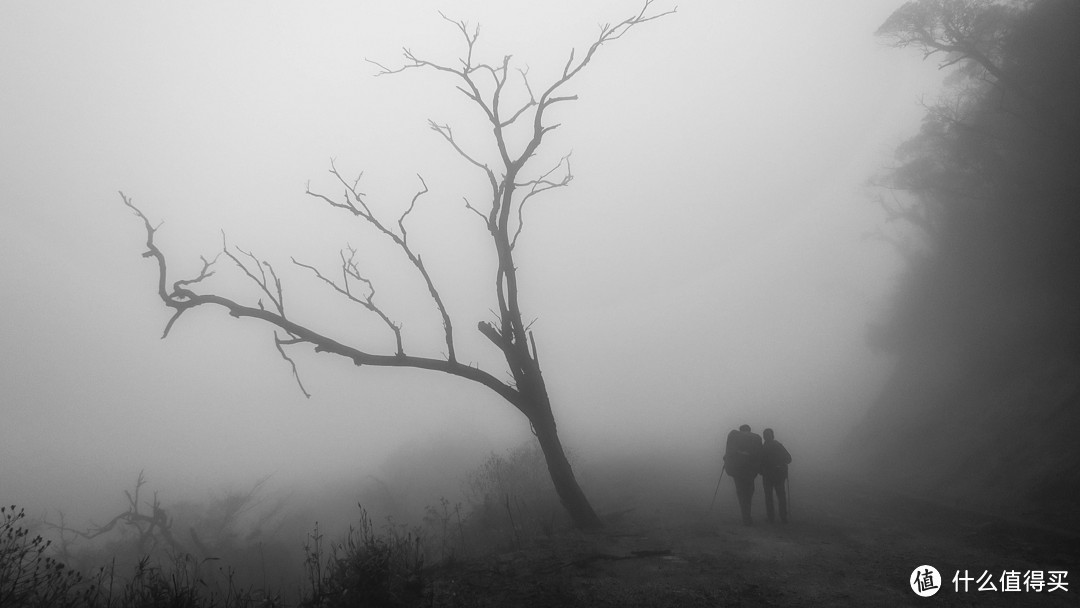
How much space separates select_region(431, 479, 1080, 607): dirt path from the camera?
5660mm

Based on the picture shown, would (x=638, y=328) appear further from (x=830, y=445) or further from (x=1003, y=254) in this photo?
(x=1003, y=254)

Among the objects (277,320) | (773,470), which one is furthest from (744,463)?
(277,320)

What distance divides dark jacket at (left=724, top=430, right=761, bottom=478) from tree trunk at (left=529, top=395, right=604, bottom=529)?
179 inches

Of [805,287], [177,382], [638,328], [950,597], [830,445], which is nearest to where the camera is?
[950,597]

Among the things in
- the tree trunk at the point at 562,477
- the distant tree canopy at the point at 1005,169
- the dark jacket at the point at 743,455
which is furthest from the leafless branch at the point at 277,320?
the distant tree canopy at the point at 1005,169

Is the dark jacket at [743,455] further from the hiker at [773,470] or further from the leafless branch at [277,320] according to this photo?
the leafless branch at [277,320]

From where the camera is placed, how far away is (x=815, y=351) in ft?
309

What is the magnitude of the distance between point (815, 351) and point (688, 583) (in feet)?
342

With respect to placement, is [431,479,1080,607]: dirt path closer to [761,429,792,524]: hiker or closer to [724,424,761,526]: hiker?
[761,429,792,524]: hiker

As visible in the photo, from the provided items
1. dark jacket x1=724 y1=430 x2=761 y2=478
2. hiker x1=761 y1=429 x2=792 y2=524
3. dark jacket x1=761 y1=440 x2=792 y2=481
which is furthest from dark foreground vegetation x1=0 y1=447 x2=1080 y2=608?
dark jacket x1=724 y1=430 x2=761 y2=478

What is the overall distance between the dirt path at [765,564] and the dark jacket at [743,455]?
154 cm

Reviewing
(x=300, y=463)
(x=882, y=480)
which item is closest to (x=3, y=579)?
(x=882, y=480)

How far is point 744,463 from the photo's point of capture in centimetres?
1241

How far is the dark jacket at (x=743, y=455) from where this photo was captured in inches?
485
